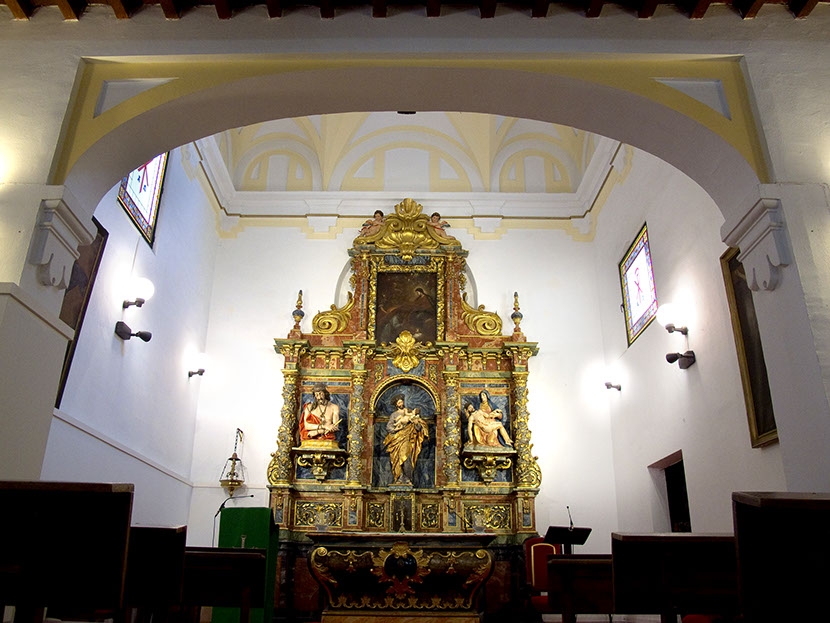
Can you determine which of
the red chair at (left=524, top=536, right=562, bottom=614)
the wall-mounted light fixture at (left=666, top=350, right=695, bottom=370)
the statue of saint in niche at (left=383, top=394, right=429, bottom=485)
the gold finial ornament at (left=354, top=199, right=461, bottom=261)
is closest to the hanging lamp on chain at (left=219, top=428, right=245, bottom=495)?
the statue of saint in niche at (left=383, top=394, right=429, bottom=485)

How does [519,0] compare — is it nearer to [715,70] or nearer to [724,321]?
[715,70]

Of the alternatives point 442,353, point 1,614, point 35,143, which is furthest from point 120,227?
point 1,614

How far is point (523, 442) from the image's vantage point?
10.7 m

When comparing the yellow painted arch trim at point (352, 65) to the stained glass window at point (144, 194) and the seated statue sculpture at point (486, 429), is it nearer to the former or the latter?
the stained glass window at point (144, 194)

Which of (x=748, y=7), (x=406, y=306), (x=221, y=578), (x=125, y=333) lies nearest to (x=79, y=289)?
(x=125, y=333)

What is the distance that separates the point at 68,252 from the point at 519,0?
11.5ft

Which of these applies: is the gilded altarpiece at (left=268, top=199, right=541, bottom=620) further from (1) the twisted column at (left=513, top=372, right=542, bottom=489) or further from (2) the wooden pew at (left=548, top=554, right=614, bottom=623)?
(2) the wooden pew at (left=548, top=554, right=614, bottom=623)

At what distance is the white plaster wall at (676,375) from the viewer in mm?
7055

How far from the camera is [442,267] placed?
12031 millimetres

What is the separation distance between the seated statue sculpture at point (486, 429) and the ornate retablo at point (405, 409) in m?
0.02

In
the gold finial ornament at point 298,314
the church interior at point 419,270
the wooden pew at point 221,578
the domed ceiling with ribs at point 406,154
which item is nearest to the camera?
the church interior at point 419,270

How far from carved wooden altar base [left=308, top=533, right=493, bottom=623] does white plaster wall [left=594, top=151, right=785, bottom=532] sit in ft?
8.20

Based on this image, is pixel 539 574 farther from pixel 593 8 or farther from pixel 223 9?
pixel 223 9

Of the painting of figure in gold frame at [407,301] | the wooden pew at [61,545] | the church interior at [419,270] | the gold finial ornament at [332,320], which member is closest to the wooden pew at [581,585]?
the church interior at [419,270]
